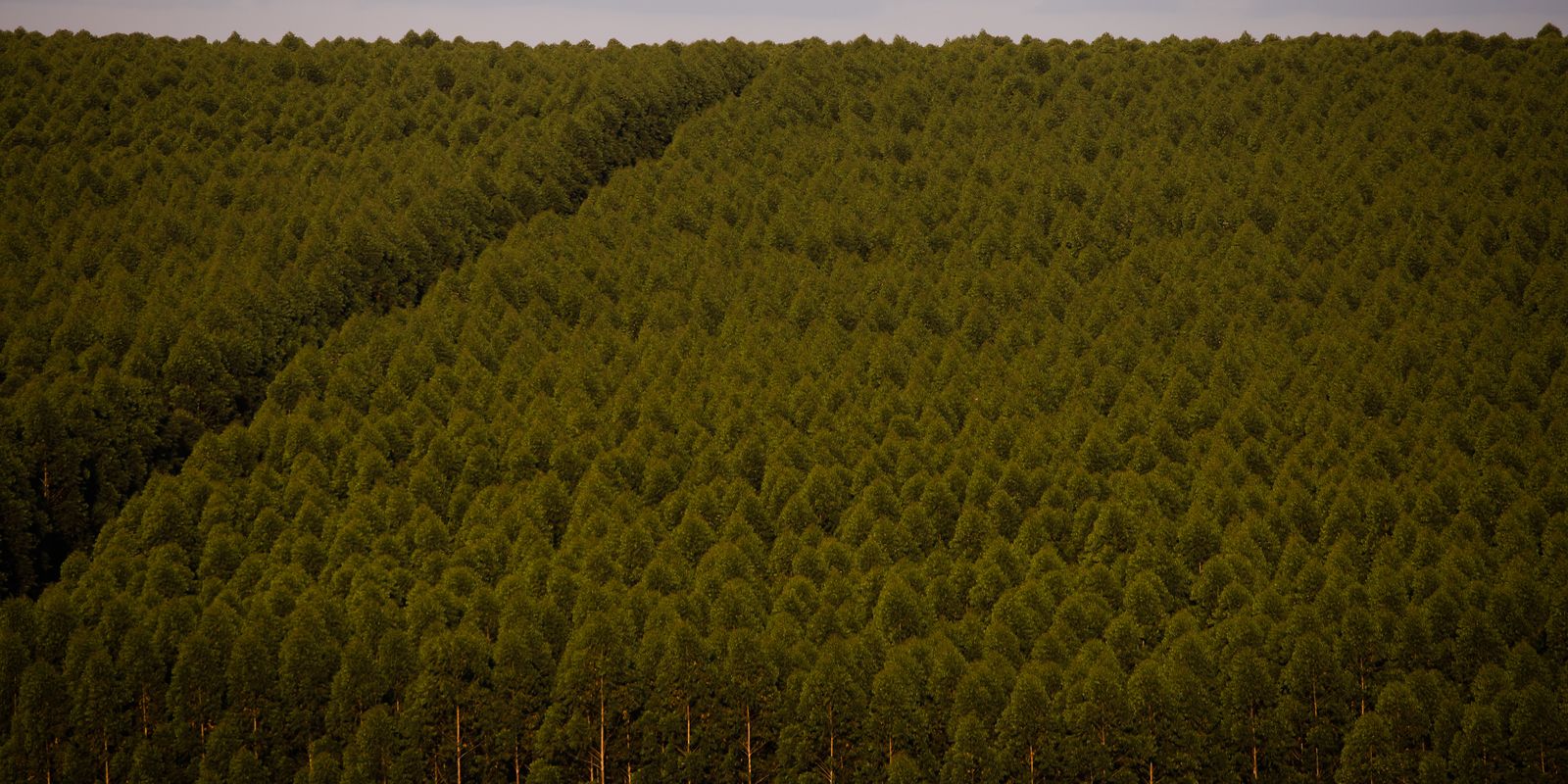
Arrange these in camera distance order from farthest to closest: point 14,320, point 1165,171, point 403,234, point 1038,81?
point 1038,81 → point 1165,171 → point 403,234 → point 14,320

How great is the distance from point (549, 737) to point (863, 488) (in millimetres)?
28440

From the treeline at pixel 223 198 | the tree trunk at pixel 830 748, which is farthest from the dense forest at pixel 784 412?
the treeline at pixel 223 198

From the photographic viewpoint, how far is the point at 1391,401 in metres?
98.1

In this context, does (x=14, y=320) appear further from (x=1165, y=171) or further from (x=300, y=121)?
(x=1165, y=171)

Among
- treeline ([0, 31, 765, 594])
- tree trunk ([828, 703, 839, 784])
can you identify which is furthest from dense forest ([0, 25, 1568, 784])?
treeline ([0, 31, 765, 594])

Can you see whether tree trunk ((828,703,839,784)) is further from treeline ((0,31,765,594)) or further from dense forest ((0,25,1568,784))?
treeline ((0,31,765,594))

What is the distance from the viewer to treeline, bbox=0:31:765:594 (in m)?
89.4

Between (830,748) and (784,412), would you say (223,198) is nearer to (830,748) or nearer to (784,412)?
(784,412)

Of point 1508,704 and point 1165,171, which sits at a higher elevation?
point 1165,171

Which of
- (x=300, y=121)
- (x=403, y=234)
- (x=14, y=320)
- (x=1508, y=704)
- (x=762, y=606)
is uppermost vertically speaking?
(x=300, y=121)

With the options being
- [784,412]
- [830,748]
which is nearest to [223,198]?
[784,412]

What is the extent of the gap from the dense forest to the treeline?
1.62 feet

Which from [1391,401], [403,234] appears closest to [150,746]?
[403,234]

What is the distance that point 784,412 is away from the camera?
9856 centimetres
